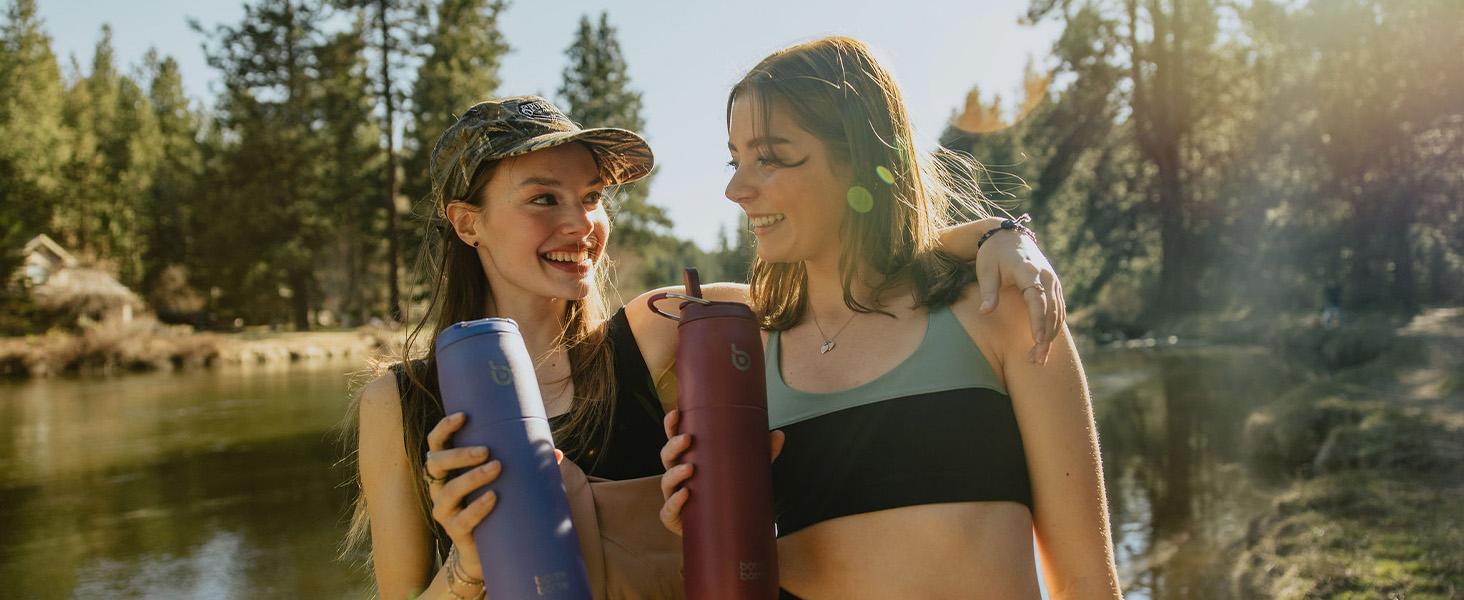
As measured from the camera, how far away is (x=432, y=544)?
2.61 meters

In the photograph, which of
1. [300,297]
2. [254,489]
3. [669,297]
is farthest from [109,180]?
[669,297]

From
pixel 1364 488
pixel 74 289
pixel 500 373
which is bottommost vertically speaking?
pixel 1364 488

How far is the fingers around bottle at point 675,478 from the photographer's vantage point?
214cm

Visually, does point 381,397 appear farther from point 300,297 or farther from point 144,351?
point 300,297

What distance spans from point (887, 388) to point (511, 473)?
0.94 metres

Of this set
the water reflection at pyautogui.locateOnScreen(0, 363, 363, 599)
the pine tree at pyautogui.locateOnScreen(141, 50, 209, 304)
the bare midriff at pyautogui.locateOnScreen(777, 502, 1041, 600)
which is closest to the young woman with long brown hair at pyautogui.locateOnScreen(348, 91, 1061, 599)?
the bare midriff at pyautogui.locateOnScreen(777, 502, 1041, 600)

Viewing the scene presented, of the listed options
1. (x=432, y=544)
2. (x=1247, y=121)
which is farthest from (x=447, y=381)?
(x=1247, y=121)

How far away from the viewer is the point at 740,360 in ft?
7.16

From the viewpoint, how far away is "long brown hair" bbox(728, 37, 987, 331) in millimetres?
2637

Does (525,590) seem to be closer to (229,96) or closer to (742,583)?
(742,583)

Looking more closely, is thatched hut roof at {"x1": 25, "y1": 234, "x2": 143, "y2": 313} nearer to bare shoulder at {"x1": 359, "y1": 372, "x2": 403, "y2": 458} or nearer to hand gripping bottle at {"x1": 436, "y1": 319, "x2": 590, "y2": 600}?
bare shoulder at {"x1": 359, "y1": 372, "x2": 403, "y2": 458}

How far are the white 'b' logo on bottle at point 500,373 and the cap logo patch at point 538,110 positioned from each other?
98 cm

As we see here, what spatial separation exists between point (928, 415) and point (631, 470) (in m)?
0.90

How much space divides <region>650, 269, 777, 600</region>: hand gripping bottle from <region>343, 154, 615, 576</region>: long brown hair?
0.65 metres
